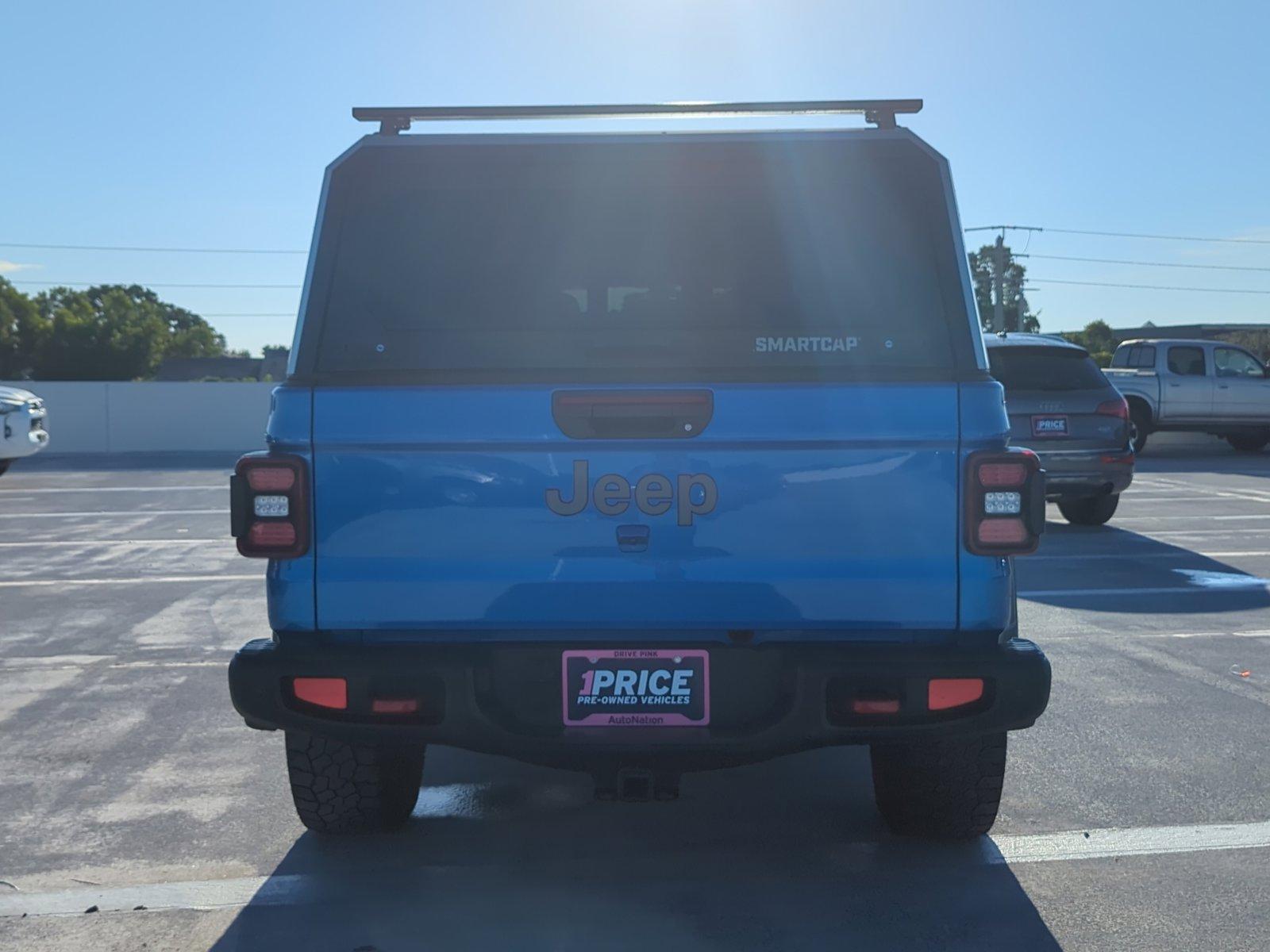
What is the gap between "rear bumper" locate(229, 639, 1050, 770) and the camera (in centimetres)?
348

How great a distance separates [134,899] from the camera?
3885 mm

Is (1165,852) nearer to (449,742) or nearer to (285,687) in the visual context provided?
(449,742)

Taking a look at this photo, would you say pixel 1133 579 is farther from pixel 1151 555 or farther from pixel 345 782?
pixel 345 782

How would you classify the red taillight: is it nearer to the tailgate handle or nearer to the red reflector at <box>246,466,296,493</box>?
the tailgate handle

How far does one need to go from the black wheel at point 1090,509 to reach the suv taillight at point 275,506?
34.6ft

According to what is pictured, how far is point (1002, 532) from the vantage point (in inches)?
138

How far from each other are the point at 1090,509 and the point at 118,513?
10.6m

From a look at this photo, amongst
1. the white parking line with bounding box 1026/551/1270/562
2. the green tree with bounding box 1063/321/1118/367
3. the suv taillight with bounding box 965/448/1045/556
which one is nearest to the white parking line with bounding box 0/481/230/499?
the white parking line with bounding box 1026/551/1270/562

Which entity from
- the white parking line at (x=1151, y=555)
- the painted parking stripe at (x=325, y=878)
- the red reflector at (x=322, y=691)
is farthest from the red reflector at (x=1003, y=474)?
the white parking line at (x=1151, y=555)

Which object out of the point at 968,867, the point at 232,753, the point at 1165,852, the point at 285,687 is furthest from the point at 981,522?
the point at 232,753

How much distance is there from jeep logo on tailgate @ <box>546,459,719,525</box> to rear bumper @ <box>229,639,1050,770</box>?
1.17 ft

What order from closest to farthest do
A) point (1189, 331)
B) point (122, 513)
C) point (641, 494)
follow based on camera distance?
point (641, 494), point (122, 513), point (1189, 331)

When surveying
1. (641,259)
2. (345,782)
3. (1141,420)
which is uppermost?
(641,259)

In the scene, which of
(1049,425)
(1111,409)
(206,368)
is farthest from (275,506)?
(206,368)
